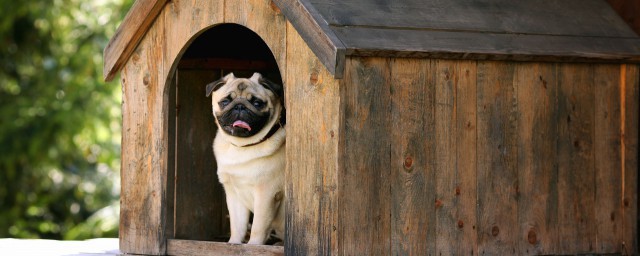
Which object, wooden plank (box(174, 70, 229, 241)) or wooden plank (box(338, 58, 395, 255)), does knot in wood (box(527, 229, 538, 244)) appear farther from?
wooden plank (box(174, 70, 229, 241))

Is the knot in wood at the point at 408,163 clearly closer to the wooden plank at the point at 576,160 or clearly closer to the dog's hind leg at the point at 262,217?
the wooden plank at the point at 576,160

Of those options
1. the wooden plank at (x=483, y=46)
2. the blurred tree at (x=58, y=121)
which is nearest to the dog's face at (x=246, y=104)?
the wooden plank at (x=483, y=46)

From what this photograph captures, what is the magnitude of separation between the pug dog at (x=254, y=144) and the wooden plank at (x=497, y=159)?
1082 mm

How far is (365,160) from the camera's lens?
15.8 ft

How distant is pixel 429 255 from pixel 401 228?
20 cm

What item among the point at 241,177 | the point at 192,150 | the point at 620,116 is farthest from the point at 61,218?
the point at 620,116

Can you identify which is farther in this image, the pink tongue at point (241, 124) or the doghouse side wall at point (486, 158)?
the pink tongue at point (241, 124)

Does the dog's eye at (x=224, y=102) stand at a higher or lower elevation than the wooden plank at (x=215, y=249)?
higher

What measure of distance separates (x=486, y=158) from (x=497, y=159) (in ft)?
0.20

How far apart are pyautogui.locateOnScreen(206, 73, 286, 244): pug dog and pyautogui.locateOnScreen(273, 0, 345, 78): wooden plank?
0.79 m

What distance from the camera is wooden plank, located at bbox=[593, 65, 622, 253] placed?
5562mm

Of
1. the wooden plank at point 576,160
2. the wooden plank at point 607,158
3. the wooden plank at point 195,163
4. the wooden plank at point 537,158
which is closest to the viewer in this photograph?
the wooden plank at point 537,158

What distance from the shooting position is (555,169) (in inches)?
213

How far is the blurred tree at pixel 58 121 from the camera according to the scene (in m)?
12.3
